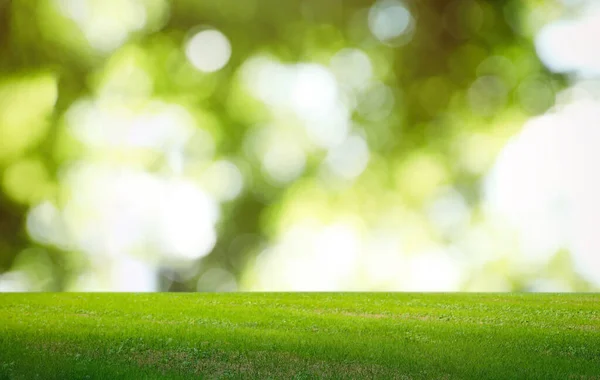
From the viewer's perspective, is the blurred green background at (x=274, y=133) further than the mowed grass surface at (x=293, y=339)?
Yes

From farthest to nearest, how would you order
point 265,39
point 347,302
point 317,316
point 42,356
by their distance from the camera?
point 265,39, point 347,302, point 317,316, point 42,356

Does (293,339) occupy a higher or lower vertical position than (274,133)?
lower

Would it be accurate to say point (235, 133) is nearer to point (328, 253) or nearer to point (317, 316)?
point (328, 253)

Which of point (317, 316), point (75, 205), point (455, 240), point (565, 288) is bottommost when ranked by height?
point (317, 316)

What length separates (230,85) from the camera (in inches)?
735

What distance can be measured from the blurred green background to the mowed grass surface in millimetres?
3202

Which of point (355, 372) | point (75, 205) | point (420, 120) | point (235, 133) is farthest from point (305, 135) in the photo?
point (355, 372)

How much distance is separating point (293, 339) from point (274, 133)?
9.26 metres

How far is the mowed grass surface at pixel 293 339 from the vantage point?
8828 mm

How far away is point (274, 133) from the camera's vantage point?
1884 cm

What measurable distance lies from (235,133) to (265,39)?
2712 mm

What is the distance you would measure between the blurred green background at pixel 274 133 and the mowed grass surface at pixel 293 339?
3202mm

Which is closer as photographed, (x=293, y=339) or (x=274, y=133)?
(x=293, y=339)

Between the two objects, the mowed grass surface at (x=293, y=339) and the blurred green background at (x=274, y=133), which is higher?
the blurred green background at (x=274, y=133)
